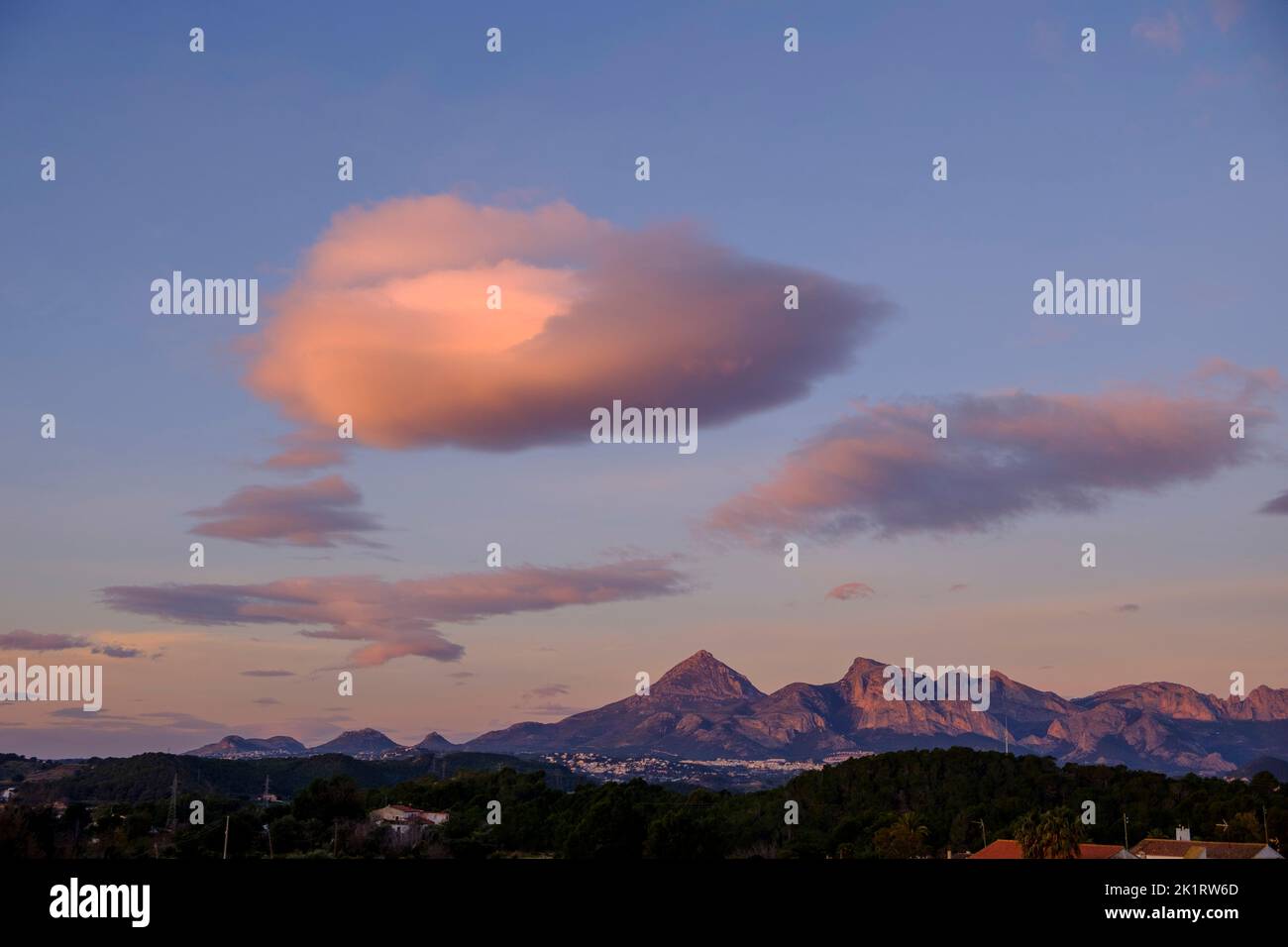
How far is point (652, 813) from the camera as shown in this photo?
9550 cm

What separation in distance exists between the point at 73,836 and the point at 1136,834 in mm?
86511

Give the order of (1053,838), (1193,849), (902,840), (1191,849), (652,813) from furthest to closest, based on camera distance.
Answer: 1. (652,813)
2. (902,840)
3. (1191,849)
4. (1193,849)
5. (1053,838)

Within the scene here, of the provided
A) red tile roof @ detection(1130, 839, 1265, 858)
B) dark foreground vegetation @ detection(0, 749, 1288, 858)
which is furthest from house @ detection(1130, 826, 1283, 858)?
dark foreground vegetation @ detection(0, 749, 1288, 858)

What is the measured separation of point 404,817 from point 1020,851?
164ft

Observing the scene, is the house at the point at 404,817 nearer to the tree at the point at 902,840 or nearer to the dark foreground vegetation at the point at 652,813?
the dark foreground vegetation at the point at 652,813

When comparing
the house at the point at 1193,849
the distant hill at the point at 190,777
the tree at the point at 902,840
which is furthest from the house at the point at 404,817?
the house at the point at 1193,849

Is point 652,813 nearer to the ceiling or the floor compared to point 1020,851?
nearer to the ceiling

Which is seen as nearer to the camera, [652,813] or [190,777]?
[652,813]

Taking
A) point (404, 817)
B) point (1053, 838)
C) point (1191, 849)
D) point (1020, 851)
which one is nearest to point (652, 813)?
point (404, 817)

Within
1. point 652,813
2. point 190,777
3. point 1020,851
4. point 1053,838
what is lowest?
point 190,777

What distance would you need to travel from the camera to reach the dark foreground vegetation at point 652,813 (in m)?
81.9

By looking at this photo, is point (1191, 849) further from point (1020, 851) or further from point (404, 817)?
point (404, 817)

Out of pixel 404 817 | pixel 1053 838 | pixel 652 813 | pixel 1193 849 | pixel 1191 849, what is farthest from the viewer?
pixel 404 817
